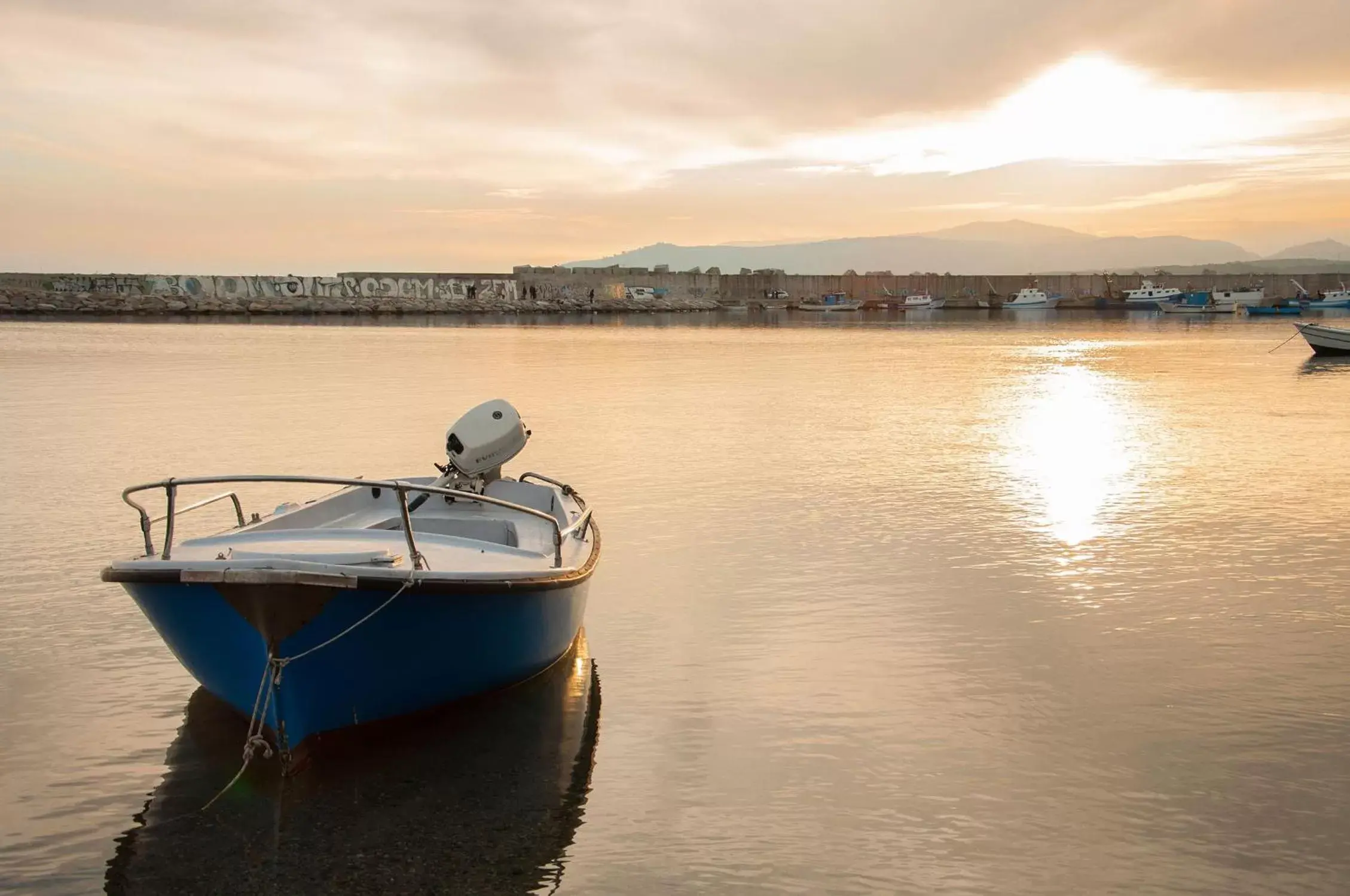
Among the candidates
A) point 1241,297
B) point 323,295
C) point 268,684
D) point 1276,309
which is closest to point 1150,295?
point 1241,297

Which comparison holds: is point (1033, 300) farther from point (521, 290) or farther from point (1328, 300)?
point (521, 290)

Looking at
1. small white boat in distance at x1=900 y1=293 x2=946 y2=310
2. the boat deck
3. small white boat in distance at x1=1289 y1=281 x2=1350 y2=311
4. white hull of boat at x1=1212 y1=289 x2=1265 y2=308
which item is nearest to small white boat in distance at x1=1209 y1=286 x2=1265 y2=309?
white hull of boat at x1=1212 y1=289 x2=1265 y2=308

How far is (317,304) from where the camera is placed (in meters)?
95.8

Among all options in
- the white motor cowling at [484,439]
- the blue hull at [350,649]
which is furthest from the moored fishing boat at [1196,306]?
the blue hull at [350,649]

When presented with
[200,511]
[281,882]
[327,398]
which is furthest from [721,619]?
[327,398]

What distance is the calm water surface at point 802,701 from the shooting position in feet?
20.9

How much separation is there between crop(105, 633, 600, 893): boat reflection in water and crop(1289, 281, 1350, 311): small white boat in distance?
11089 cm

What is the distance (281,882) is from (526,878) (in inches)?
46.6

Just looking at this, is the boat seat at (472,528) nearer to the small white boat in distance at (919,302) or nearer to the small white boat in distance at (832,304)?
the small white boat in distance at (832,304)

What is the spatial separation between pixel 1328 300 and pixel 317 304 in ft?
273

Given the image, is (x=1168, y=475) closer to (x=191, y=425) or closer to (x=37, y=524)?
(x=37, y=524)

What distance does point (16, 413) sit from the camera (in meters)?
26.1

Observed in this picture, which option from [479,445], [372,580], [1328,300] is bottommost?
[1328,300]

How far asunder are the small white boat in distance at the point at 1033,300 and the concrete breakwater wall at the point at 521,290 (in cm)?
476
